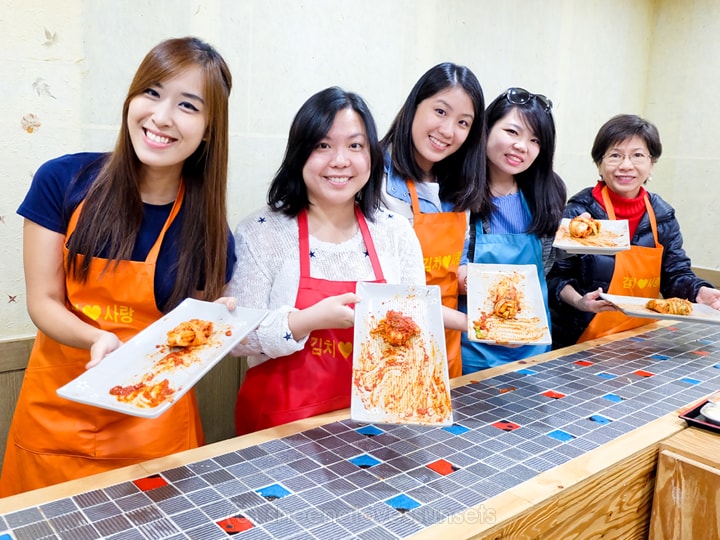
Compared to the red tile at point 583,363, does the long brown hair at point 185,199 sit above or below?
above

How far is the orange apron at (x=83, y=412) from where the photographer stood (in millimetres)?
1600

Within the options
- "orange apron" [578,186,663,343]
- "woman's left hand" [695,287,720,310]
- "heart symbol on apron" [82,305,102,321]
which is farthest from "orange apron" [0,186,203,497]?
"woman's left hand" [695,287,720,310]

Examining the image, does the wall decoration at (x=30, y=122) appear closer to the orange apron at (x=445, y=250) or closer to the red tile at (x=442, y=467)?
the orange apron at (x=445, y=250)

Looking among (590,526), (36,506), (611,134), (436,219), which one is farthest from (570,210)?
(36,506)

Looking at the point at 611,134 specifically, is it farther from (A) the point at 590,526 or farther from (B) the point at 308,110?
(A) the point at 590,526

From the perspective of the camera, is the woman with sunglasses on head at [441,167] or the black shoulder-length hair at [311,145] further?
the woman with sunglasses on head at [441,167]

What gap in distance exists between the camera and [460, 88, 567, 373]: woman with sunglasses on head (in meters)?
2.35

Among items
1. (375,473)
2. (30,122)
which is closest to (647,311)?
(375,473)

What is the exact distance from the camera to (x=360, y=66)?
9.62 feet

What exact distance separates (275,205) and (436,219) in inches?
26.0

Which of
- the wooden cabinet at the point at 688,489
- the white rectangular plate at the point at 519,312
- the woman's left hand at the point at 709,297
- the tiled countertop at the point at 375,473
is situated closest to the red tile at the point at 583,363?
the tiled countertop at the point at 375,473

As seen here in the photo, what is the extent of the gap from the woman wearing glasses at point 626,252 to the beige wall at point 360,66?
1.09 m

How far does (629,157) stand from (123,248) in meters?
2.17

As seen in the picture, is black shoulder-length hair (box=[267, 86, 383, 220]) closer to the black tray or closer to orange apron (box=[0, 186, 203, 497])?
orange apron (box=[0, 186, 203, 497])
